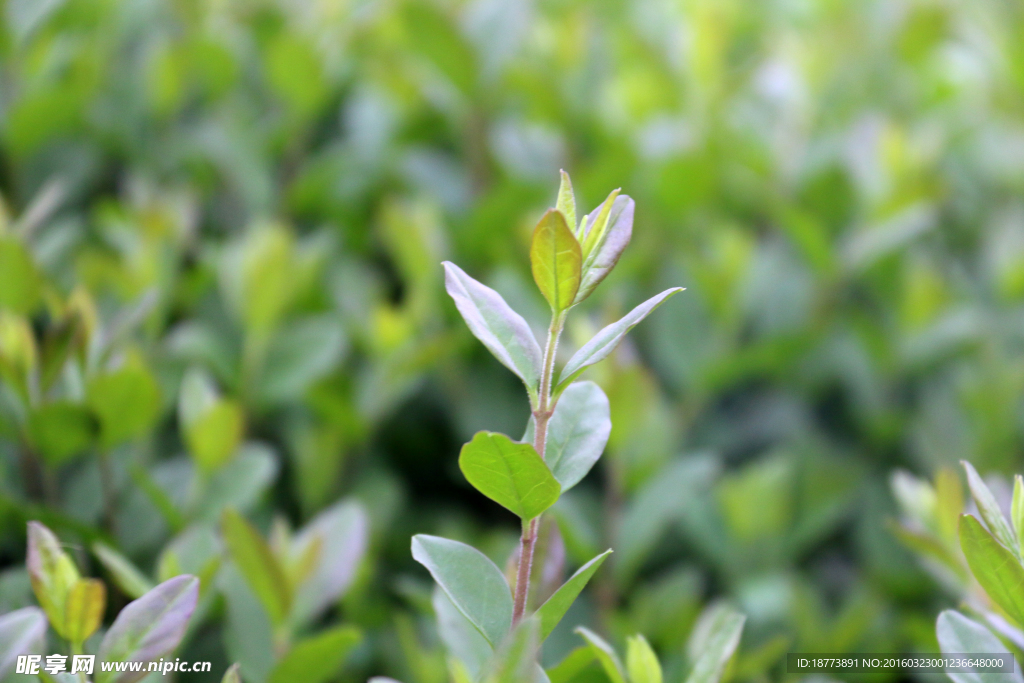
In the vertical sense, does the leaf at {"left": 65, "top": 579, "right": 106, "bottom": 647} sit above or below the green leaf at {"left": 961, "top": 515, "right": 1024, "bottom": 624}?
above

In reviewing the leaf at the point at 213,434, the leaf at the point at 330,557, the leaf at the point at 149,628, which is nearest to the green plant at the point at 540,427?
the leaf at the point at 149,628

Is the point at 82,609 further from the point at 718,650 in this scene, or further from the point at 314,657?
the point at 718,650

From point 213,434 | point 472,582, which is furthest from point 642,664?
point 213,434

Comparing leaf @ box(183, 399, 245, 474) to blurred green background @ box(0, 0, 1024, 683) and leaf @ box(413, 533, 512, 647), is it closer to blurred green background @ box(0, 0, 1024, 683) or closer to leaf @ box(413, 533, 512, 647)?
blurred green background @ box(0, 0, 1024, 683)

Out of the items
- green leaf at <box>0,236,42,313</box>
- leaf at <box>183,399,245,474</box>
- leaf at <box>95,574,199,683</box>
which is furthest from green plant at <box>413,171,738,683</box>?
green leaf at <box>0,236,42,313</box>

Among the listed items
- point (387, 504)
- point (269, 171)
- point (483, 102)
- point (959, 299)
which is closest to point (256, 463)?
point (387, 504)

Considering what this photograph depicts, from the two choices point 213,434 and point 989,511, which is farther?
point 213,434
